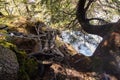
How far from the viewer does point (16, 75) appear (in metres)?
3.31

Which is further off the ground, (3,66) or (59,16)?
(3,66)

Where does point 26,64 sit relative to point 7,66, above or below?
below

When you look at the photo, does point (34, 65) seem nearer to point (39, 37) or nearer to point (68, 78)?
point (68, 78)

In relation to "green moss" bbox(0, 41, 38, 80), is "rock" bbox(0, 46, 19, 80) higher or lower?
higher

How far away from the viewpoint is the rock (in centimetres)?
315

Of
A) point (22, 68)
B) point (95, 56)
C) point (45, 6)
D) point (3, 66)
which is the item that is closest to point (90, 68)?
point (95, 56)

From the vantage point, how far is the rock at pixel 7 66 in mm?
3150

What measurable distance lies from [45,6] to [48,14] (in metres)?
0.68

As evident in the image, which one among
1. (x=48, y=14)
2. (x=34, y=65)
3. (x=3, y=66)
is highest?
(x=3, y=66)

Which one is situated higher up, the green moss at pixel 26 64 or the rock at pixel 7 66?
the rock at pixel 7 66

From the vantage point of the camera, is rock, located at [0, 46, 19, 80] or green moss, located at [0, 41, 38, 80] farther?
green moss, located at [0, 41, 38, 80]

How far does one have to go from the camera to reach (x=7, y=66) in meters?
3.20

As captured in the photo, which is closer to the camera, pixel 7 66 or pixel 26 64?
pixel 7 66

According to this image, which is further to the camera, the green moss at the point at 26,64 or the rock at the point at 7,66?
the green moss at the point at 26,64
